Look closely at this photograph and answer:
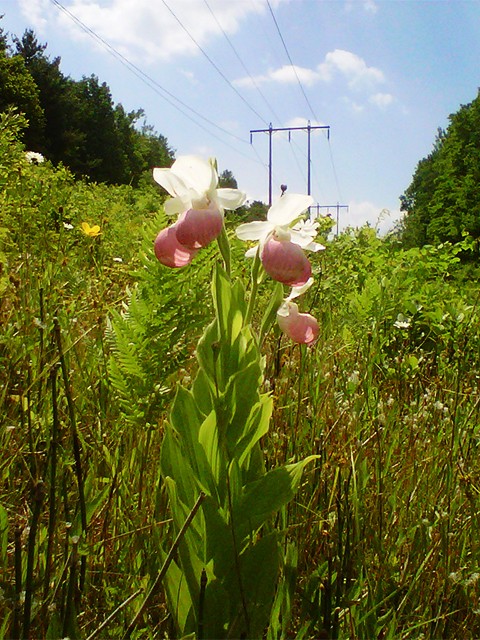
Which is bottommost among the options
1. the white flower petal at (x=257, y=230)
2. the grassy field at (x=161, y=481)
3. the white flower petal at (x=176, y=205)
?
the grassy field at (x=161, y=481)

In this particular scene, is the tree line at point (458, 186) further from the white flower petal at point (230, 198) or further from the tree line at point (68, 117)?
the white flower petal at point (230, 198)

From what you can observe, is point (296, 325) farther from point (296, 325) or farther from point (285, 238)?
point (285, 238)

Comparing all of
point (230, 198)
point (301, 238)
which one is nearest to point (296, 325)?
point (301, 238)

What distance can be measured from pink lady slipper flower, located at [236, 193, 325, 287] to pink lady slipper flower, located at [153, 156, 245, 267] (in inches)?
2.7

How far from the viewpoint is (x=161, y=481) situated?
1.21 metres

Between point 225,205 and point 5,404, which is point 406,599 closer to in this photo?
point 225,205

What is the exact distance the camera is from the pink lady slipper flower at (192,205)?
954 mm

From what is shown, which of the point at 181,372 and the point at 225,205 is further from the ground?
the point at 225,205

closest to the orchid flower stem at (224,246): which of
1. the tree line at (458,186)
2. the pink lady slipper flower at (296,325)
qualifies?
the pink lady slipper flower at (296,325)

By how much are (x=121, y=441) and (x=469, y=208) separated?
23880 mm

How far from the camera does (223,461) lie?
2.95 ft

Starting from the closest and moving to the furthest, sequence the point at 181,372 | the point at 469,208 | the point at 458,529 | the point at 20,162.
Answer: the point at 458,529
the point at 181,372
the point at 20,162
the point at 469,208

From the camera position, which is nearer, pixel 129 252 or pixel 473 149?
pixel 129 252

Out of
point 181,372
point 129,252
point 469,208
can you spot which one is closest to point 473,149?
point 469,208
